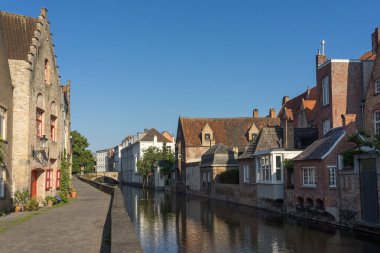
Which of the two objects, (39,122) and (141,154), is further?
(141,154)

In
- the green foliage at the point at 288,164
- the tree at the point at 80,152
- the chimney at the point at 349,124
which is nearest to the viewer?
the chimney at the point at 349,124

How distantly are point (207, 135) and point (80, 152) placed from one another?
3492 cm

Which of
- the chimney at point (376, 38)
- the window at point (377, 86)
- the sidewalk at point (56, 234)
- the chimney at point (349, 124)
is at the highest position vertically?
the chimney at point (376, 38)

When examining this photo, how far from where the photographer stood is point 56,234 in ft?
51.5

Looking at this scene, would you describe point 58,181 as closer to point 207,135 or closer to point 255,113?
point 207,135

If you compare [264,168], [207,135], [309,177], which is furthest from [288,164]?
[207,135]

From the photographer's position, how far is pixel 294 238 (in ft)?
66.2

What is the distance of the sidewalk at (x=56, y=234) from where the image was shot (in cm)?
1317

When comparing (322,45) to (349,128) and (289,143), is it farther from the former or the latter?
(349,128)

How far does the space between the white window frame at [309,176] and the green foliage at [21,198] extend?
17394 millimetres

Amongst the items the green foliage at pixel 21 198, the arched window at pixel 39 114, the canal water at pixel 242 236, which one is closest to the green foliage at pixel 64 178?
the arched window at pixel 39 114

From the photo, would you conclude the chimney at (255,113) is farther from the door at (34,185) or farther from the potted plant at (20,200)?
the potted plant at (20,200)

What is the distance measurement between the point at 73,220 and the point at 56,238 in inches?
202

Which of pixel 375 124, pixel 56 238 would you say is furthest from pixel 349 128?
pixel 56 238
